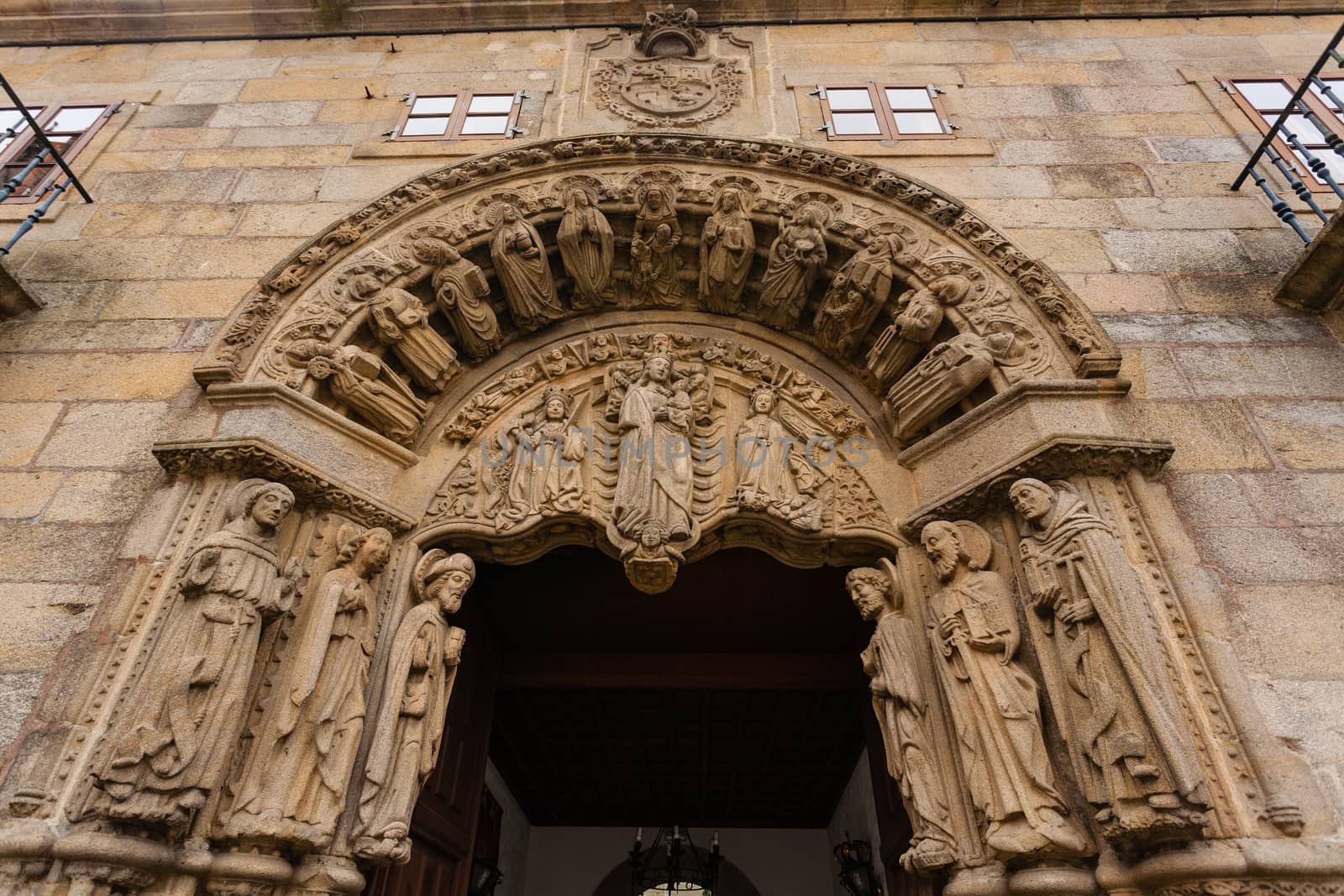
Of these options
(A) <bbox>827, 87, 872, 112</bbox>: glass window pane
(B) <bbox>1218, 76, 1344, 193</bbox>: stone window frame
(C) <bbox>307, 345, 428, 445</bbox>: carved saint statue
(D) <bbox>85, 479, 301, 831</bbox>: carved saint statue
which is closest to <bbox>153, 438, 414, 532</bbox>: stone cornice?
(D) <bbox>85, 479, 301, 831</bbox>: carved saint statue

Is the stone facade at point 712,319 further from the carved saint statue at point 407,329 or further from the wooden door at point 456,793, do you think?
the wooden door at point 456,793

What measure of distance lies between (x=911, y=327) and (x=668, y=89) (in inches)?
119

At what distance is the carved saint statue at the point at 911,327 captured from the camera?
14.1ft

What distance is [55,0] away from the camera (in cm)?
657

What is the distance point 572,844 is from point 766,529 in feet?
28.2

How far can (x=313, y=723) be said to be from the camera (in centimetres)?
318

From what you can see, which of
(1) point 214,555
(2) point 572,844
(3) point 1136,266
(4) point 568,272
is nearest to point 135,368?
(1) point 214,555

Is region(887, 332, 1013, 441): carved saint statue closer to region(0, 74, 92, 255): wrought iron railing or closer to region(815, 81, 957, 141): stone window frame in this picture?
region(815, 81, 957, 141): stone window frame

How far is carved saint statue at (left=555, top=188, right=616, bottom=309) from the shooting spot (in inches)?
196

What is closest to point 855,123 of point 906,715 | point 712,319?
point 712,319

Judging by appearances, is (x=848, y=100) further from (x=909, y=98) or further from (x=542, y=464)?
(x=542, y=464)

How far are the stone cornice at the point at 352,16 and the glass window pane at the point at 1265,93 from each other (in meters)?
1.89

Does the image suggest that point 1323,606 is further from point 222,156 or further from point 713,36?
point 222,156

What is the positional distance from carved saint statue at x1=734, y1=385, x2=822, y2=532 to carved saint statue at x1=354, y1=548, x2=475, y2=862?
1.56 meters
